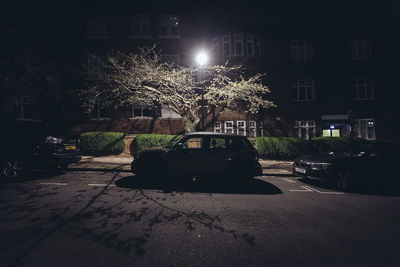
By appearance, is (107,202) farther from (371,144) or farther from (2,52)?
(2,52)

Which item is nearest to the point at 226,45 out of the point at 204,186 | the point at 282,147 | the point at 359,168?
the point at 282,147

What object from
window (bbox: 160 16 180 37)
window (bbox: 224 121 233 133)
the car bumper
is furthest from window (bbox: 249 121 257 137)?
the car bumper

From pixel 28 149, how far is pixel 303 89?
20.1 m

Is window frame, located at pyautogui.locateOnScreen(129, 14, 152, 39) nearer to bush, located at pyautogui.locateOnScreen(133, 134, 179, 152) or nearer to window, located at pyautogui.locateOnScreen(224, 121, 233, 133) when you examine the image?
window, located at pyautogui.locateOnScreen(224, 121, 233, 133)

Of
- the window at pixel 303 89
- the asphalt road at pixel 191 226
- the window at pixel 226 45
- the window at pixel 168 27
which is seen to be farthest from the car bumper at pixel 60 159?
the window at pixel 303 89

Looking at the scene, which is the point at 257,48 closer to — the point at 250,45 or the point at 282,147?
the point at 250,45

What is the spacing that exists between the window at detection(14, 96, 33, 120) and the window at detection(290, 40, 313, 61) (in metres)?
23.0

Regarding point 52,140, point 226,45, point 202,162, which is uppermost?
point 226,45

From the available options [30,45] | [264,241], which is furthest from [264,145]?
[30,45]

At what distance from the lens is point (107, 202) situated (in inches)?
181

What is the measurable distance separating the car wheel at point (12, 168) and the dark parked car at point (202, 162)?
12.5ft

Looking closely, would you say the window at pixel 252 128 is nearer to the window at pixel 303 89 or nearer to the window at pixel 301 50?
the window at pixel 303 89

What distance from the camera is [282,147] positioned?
11.9m

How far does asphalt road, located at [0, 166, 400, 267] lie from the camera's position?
262 cm
